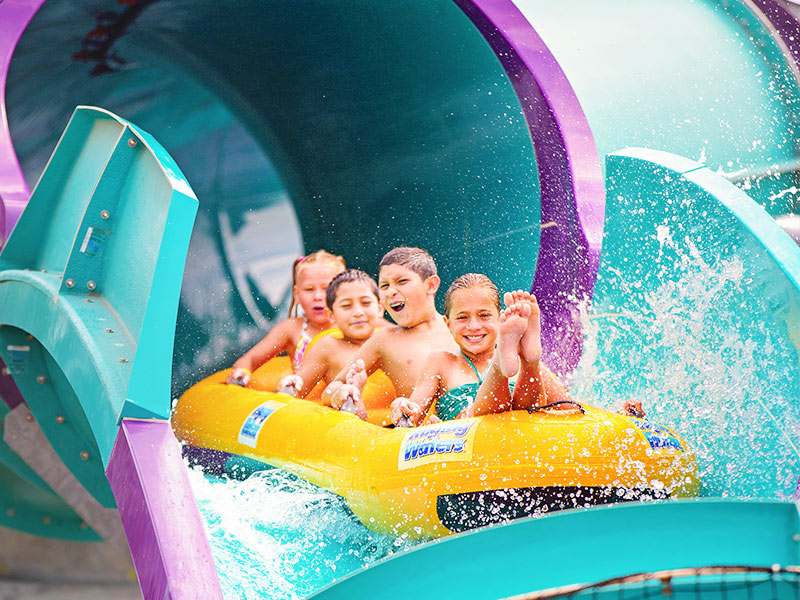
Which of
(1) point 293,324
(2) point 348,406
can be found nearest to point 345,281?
(1) point 293,324

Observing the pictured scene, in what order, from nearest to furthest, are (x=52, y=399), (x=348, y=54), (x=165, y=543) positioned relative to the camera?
1. (x=165, y=543)
2. (x=52, y=399)
3. (x=348, y=54)

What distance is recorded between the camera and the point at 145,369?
141cm

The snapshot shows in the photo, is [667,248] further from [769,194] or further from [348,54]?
[348,54]

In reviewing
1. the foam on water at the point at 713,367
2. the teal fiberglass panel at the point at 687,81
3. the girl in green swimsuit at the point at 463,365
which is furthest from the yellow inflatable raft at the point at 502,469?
the teal fiberglass panel at the point at 687,81

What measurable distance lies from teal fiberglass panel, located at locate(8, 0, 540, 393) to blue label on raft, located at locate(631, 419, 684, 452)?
1272mm

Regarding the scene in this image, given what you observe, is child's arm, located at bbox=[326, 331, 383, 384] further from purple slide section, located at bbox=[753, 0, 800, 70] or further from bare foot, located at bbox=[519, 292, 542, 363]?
purple slide section, located at bbox=[753, 0, 800, 70]

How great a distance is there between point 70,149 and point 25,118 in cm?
118

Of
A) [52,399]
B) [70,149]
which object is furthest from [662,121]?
[52,399]

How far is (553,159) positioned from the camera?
2.84 meters

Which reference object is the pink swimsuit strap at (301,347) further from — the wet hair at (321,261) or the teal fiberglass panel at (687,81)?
the teal fiberglass panel at (687,81)

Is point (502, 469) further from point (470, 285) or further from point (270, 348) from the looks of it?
point (270, 348)

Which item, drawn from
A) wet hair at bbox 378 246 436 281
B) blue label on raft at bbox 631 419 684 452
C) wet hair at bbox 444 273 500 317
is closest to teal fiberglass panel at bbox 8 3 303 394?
wet hair at bbox 378 246 436 281

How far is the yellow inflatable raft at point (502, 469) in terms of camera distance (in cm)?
157

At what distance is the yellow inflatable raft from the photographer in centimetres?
157
